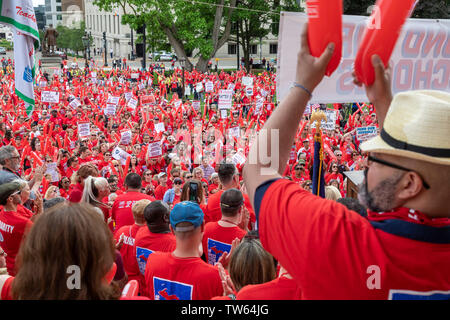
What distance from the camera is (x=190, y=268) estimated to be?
3.23 metres

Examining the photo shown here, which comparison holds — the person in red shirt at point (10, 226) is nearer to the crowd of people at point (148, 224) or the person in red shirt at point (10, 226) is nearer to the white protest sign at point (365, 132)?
the crowd of people at point (148, 224)

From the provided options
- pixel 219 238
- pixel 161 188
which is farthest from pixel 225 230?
pixel 161 188

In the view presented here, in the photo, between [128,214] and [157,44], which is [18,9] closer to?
[128,214]

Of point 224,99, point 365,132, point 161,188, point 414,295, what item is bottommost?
point 161,188

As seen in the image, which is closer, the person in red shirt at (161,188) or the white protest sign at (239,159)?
the person in red shirt at (161,188)

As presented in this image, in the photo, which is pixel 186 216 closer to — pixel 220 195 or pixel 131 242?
pixel 131 242

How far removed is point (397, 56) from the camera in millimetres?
4113

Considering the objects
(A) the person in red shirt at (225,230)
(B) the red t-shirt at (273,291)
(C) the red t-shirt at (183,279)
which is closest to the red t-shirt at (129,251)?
(A) the person in red shirt at (225,230)

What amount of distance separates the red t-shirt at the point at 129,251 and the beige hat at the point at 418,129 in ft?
10.5

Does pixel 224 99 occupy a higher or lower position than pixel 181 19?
lower

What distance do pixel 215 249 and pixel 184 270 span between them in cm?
127

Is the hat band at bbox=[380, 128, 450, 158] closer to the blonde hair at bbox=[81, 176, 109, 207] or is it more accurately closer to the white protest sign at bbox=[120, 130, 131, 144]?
the blonde hair at bbox=[81, 176, 109, 207]

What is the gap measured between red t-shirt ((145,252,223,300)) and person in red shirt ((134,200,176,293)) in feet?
2.37

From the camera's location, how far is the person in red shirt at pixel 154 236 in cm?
404
